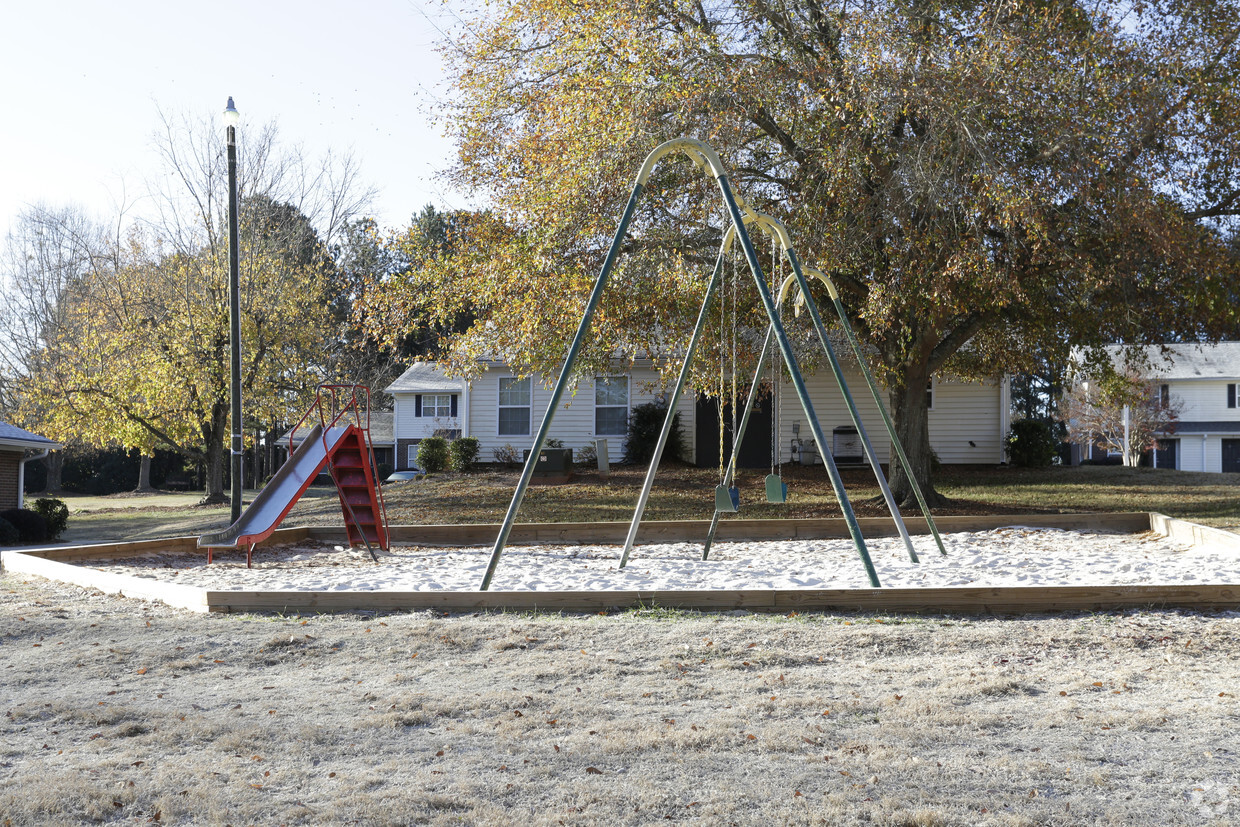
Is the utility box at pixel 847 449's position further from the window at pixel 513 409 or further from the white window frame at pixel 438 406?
the white window frame at pixel 438 406

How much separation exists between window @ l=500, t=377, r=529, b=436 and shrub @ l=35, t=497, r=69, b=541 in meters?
10.7

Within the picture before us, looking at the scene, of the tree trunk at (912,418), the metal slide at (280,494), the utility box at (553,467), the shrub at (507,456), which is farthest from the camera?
the shrub at (507,456)

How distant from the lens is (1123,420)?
113 ft

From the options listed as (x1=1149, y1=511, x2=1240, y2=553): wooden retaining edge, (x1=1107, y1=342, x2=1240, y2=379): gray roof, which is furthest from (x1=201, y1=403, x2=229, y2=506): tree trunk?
(x1=1107, y1=342, x2=1240, y2=379): gray roof

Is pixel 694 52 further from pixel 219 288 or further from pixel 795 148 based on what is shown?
pixel 219 288

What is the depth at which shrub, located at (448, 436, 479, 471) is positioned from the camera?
2298 centimetres

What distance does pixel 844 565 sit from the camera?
30.7 ft

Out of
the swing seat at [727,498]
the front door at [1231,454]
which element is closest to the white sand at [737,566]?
the swing seat at [727,498]

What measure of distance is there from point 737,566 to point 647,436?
14.1m

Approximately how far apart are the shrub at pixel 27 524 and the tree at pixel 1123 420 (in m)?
30.8

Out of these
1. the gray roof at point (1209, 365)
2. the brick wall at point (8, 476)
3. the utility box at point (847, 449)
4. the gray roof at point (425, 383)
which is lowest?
the brick wall at point (8, 476)

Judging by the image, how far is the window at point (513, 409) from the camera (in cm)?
2527

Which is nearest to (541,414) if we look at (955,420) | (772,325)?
(955,420)

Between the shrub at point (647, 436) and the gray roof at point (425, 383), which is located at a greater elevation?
the gray roof at point (425, 383)
